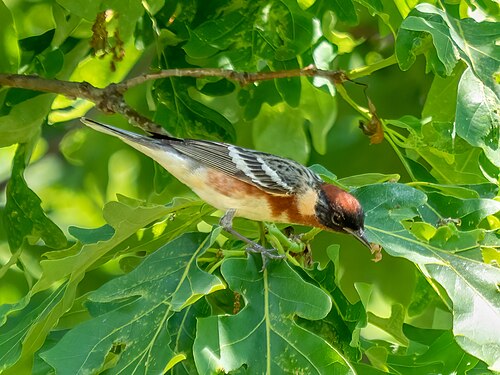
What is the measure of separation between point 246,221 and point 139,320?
35.8 inches

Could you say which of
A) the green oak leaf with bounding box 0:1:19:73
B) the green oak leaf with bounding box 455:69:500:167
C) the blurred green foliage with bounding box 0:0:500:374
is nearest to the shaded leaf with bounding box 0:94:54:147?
the blurred green foliage with bounding box 0:0:500:374

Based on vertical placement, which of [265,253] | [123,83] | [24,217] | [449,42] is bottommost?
[24,217]

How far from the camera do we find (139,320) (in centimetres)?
317

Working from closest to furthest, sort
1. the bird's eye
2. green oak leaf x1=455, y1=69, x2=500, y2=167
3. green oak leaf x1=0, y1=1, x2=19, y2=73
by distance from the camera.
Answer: green oak leaf x1=455, y1=69, x2=500, y2=167
the bird's eye
green oak leaf x1=0, y1=1, x2=19, y2=73

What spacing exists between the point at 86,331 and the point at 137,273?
0.77 ft

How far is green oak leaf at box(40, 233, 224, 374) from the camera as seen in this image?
3.06m

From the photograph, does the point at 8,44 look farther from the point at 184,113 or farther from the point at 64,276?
the point at 64,276

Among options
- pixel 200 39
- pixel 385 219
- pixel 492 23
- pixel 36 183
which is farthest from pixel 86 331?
pixel 36 183

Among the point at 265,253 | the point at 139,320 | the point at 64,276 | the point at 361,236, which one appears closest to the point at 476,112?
the point at 361,236

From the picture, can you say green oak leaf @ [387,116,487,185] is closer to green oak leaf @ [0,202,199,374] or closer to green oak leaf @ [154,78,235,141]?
green oak leaf @ [154,78,235,141]

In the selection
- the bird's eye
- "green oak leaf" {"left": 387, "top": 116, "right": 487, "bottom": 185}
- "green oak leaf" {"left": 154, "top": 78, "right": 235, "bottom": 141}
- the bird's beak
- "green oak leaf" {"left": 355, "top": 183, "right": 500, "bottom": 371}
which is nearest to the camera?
"green oak leaf" {"left": 355, "top": 183, "right": 500, "bottom": 371}

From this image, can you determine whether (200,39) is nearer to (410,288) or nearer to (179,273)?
(179,273)

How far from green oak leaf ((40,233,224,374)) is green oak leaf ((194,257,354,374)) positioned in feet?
0.34

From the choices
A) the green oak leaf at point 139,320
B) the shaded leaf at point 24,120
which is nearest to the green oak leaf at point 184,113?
the shaded leaf at point 24,120
